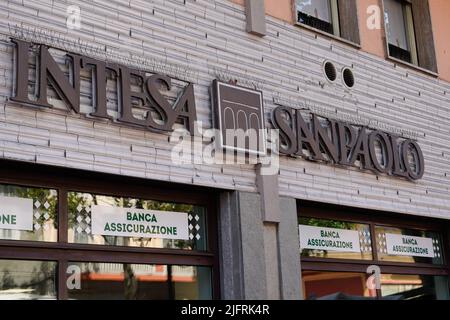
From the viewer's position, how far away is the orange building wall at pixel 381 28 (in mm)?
9467

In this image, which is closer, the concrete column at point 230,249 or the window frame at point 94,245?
the window frame at point 94,245

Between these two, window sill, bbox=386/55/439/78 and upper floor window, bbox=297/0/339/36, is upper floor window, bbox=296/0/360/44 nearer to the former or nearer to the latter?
upper floor window, bbox=297/0/339/36

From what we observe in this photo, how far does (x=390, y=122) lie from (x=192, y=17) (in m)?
3.78

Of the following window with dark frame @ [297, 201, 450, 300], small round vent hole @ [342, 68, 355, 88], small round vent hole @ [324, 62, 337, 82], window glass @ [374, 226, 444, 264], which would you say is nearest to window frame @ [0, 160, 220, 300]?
window with dark frame @ [297, 201, 450, 300]

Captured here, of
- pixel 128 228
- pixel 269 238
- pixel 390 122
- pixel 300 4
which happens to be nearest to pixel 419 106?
pixel 390 122

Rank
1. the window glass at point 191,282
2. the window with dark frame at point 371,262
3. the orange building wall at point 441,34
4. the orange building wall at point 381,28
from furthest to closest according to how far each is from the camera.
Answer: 1. the orange building wall at point 441,34
2. the orange building wall at point 381,28
3. the window with dark frame at point 371,262
4. the window glass at point 191,282

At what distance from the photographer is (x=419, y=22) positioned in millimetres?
12250

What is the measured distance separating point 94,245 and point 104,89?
59.5 inches

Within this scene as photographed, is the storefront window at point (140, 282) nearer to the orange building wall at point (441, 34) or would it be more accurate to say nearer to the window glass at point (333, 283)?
the window glass at point (333, 283)

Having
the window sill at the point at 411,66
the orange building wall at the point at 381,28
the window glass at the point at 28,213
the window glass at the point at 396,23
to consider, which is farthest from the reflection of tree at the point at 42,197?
the window glass at the point at 396,23

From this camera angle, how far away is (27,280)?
21.8 ft

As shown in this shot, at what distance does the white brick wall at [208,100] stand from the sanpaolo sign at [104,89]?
0.34 ft

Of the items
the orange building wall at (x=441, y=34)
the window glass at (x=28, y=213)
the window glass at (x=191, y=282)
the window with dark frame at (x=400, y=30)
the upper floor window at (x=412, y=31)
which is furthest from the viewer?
the orange building wall at (x=441, y=34)

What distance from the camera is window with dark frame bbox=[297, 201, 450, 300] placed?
9.30 m
